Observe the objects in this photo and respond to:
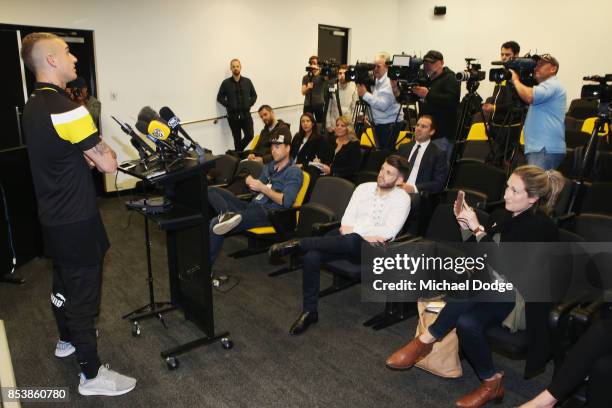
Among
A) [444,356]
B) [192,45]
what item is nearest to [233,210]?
[444,356]

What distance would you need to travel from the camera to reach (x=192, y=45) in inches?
272

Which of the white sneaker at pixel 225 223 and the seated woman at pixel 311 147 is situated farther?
the seated woman at pixel 311 147

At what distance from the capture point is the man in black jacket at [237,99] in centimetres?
718

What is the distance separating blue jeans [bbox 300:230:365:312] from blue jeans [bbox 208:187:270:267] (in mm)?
713

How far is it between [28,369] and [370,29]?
827 cm

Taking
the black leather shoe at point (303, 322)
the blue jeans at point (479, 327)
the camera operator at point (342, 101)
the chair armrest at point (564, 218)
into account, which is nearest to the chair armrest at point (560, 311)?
the blue jeans at point (479, 327)

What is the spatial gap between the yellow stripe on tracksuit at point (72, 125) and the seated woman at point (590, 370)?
218cm

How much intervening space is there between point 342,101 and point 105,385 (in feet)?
16.5

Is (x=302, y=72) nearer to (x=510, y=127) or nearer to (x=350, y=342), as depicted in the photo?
(x=510, y=127)

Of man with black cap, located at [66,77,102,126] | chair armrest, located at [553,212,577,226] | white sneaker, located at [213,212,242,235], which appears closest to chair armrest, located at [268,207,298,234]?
white sneaker, located at [213,212,242,235]

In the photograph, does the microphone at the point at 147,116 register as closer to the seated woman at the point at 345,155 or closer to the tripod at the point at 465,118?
the seated woman at the point at 345,155

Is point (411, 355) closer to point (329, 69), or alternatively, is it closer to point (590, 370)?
point (590, 370)

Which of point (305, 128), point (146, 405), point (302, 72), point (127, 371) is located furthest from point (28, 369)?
point (302, 72)

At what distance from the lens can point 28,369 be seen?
2.59 metres
